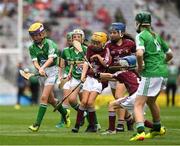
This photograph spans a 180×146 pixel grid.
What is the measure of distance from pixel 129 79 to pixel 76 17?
82.8 ft

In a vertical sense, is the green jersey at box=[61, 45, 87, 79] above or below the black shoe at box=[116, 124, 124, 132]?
above


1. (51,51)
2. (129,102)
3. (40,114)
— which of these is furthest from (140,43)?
(40,114)

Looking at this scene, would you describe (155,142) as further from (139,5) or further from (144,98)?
(139,5)

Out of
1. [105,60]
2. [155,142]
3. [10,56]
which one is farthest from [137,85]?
[10,56]

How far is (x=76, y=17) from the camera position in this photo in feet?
135

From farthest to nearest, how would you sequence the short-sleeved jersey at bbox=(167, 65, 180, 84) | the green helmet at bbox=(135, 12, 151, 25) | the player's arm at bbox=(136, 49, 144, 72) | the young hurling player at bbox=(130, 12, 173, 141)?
the short-sleeved jersey at bbox=(167, 65, 180, 84), the green helmet at bbox=(135, 12, 151, 25), the young hurling player at bbox=(130, 12, 173, 141), the player's arm at bbox=(136, 49, 144, 72)

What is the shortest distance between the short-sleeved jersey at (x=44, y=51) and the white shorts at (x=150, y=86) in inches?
133

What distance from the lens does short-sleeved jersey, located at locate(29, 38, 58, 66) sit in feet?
56.6

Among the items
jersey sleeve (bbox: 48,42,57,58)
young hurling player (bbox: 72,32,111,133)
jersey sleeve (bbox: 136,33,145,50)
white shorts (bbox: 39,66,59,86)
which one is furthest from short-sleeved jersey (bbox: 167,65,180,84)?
jersey sleeve (bbox: 136,33,145,50)

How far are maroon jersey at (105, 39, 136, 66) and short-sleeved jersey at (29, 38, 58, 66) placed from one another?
48.3 inches

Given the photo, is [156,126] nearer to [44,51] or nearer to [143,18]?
[143,18]

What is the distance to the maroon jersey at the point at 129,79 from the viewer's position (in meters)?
16.0

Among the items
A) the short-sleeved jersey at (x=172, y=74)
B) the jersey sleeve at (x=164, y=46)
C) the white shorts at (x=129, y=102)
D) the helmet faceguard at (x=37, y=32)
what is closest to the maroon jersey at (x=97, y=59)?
the helmet faceguard at (x=37, y=32)

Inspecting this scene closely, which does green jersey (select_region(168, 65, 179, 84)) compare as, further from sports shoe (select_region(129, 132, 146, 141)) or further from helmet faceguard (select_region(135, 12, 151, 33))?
sports shoe (select_region(129, 132, 146, 141))
